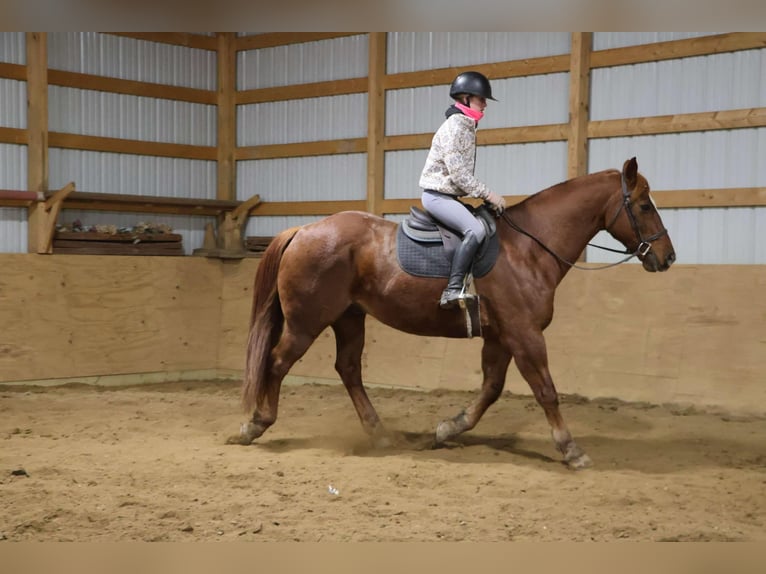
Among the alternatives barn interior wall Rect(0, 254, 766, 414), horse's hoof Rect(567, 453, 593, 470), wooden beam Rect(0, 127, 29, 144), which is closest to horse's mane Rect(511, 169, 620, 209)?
horse's hoof Rect(567, 453, 593, 470)

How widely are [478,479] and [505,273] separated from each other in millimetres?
1266

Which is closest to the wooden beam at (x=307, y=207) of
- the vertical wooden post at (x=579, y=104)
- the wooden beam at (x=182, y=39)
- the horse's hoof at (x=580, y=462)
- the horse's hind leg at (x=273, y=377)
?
the wooden beam at (x=182, y=39)

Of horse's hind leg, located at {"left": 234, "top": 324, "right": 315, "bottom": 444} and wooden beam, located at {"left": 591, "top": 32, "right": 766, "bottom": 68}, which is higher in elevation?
wooden beam, located at {"left": 591, "top": 32, "right": 766, "bottom": 68}

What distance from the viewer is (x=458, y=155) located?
16.3ft

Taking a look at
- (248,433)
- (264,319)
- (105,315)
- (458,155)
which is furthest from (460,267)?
(105,315)

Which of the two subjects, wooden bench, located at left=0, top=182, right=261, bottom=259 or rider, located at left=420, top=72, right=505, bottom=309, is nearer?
rider, located at left=420, top=72, right=505, bottom=309

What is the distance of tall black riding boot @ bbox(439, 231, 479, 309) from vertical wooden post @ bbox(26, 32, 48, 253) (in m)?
5.41

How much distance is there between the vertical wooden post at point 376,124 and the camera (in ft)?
30.0

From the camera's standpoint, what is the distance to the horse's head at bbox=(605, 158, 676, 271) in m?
5.02

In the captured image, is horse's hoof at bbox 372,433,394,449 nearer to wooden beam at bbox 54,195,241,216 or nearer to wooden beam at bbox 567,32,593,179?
wooden beam at bbox 567,32,593,179

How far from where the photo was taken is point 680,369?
6.80 meters

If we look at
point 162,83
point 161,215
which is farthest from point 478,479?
point 162,83

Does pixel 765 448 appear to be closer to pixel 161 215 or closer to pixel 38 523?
pixel 38 523

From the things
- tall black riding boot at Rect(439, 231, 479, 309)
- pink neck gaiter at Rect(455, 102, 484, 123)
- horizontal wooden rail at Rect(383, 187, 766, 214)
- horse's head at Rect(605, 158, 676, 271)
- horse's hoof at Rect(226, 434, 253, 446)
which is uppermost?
pink neck gaiter at Rect(455, 102, 484, 123)
